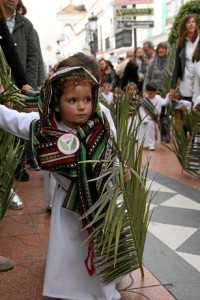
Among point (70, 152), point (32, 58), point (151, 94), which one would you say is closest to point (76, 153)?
point (70, 152)

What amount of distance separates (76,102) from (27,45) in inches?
133

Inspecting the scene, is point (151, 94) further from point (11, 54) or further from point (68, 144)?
point (68, 144)

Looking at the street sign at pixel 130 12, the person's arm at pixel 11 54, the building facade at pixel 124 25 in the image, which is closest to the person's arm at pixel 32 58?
the building facade at pixel 124 25

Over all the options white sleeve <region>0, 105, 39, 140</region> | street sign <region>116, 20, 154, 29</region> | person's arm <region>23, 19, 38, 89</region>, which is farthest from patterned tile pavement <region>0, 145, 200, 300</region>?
street sign <region>116, 20, 154, 29</region>

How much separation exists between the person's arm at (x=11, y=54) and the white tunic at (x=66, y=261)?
1337 millimetres

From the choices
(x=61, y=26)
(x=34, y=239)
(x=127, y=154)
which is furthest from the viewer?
(x=61, y=26)

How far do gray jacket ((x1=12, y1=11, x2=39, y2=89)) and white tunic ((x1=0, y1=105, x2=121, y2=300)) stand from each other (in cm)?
307

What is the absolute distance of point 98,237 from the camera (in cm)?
217

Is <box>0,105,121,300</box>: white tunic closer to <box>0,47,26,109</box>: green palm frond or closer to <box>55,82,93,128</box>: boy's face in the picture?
<box>55,82,93,128</box>: boy's face

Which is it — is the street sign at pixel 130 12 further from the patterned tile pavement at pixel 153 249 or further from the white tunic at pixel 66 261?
the white tunic at pixel 66 261

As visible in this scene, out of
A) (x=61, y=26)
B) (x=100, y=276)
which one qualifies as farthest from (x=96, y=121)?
(x=61, y=26)

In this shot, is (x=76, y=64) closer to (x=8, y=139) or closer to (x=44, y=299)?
(x=8, y=139)

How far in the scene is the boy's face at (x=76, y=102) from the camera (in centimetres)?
218

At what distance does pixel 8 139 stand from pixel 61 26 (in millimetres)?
82675
